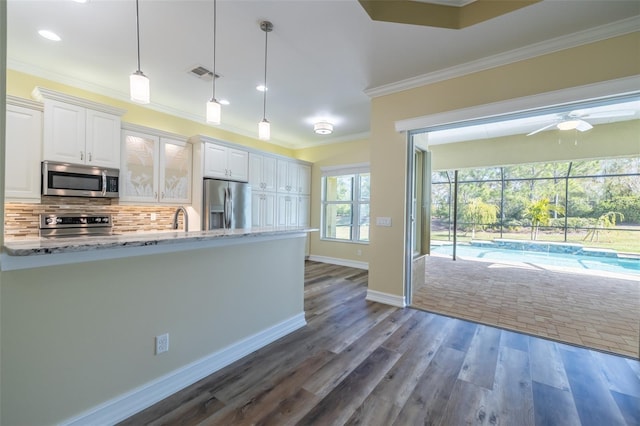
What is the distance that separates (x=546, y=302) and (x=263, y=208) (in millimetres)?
4887

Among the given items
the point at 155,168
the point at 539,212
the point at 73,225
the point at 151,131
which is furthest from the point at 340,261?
the point at 539,212

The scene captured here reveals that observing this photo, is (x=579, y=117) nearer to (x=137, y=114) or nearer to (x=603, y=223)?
(x=603, y=223)

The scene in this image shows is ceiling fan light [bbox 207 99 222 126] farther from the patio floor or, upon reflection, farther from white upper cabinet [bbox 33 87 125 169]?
the patio floor

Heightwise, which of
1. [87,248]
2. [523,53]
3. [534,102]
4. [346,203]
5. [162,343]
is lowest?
[162,343]

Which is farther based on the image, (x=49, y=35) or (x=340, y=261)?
(x=340, y=261)

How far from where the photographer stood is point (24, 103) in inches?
113

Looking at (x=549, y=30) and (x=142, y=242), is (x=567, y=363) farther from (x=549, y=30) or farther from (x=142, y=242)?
(x=142, y=242)

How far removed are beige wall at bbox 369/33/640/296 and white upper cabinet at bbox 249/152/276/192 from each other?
8.32ft

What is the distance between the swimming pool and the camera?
5961 mm

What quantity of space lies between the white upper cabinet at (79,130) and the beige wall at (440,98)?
3.54 metres

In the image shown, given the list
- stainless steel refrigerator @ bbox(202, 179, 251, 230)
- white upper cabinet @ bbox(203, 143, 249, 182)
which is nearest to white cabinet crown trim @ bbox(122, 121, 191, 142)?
white upper cabinet @ bbox(203, 143, 249, 182)

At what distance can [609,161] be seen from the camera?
600cm

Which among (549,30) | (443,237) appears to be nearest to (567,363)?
(549,30)

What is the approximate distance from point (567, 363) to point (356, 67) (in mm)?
3509
